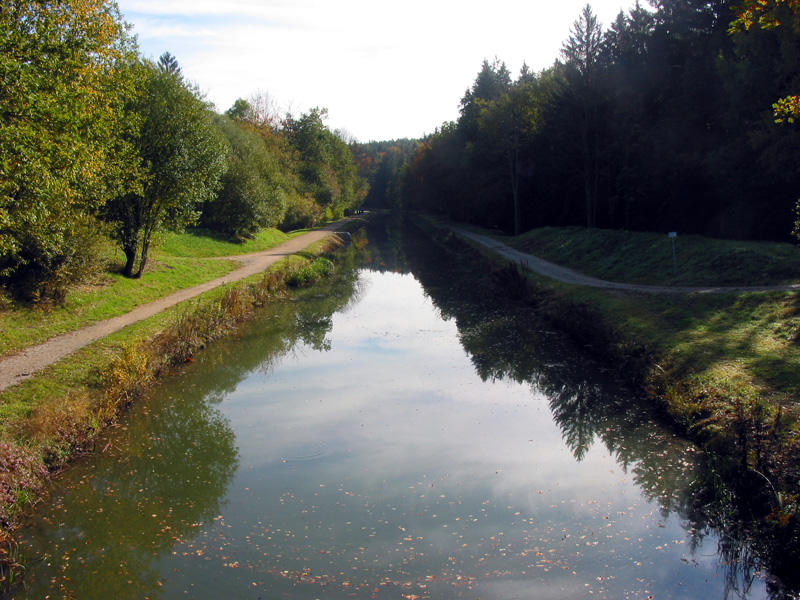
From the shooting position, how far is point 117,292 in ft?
58.4

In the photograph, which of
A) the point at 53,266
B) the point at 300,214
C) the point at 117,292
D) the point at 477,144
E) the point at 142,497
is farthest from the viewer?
the point at 477,144

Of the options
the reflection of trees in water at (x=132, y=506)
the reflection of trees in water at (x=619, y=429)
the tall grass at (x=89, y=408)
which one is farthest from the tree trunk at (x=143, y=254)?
the reflection of trees in water at (x=619, y=429)

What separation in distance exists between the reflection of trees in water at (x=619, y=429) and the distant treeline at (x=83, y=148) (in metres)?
10.1

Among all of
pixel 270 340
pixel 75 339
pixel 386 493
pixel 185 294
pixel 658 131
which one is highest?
pixel 658 131

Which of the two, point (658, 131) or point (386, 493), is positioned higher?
point (658, 131)

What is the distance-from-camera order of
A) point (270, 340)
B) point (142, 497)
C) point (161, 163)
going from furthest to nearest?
1. point (161, 163)
2. point (270, 340)
3. point (142, 497)

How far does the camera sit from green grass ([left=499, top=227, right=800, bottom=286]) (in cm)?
1817

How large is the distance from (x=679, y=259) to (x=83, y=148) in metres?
19.1

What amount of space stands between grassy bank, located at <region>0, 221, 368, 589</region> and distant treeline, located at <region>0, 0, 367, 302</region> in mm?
1536

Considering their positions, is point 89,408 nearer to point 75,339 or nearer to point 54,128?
point 75,339

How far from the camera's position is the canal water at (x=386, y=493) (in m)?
6.45

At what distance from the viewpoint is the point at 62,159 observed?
39.1 ft

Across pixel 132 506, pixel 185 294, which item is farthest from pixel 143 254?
pixel 132 506

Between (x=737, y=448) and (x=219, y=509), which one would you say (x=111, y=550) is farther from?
(x=737, y=448)
